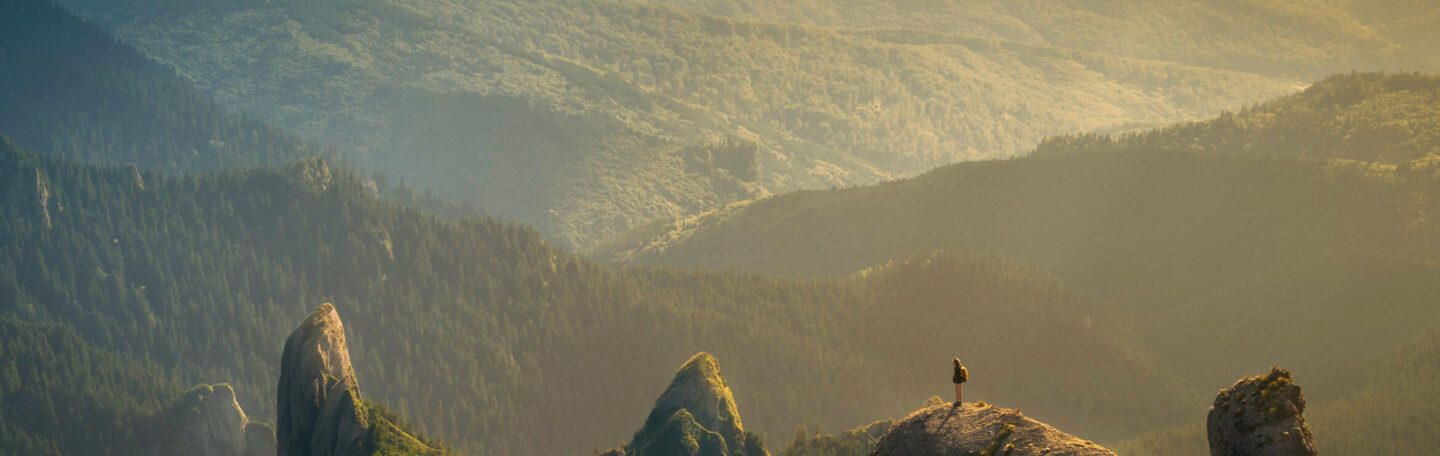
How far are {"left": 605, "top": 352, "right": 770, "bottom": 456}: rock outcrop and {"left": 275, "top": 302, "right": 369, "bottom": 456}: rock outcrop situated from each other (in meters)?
22.7

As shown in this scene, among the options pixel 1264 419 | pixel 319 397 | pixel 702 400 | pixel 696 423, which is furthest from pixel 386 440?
pixel 1264 419

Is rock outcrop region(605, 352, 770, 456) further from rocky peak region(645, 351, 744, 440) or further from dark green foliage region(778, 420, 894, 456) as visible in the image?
dark green foliage region(778, 420, 894, 456)

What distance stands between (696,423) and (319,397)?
32.0m

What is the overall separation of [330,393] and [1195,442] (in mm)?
99246

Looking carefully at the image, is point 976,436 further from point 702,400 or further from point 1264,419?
point 702,400

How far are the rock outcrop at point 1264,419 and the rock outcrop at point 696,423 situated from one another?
259 feet

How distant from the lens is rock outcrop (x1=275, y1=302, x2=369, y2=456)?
122 metres

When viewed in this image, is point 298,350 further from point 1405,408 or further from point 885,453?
point 1405,408

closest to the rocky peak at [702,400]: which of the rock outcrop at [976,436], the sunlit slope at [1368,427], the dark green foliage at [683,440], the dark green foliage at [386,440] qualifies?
the dark green foliage at [683,440]

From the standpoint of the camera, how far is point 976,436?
53219mm

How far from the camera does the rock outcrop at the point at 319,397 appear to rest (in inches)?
4806

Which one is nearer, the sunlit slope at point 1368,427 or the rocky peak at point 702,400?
the rocky peak at point 702,400

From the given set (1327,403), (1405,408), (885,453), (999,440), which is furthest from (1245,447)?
(1327,403)

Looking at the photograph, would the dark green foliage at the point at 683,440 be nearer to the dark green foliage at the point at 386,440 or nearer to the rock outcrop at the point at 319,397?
the dark green foliage at the point at 386,440
